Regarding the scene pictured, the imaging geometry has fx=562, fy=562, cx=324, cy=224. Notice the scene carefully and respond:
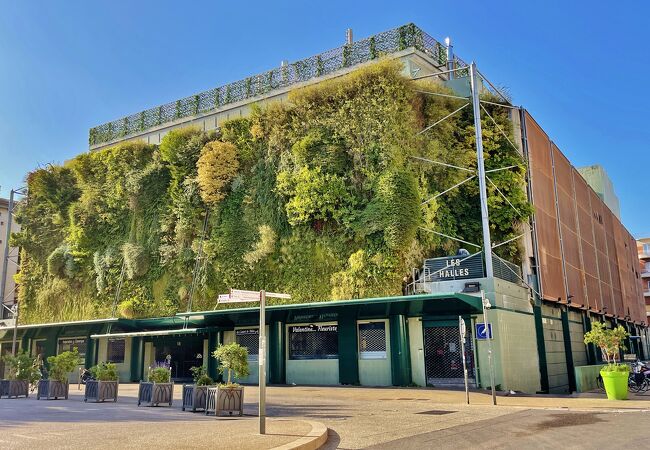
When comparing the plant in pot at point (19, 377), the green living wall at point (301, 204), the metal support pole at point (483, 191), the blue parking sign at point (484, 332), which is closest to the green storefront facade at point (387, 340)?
the metal support pole at point (483, 191)

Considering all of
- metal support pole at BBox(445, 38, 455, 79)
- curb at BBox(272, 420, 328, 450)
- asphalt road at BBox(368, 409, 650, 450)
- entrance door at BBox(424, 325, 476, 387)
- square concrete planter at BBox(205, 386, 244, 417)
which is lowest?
asphalt road at BBox(368, 409, 650, 450)

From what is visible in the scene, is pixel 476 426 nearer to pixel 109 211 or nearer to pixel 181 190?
pixel 181 190

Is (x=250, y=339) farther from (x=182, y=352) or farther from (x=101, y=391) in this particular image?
(x=101, y=391)

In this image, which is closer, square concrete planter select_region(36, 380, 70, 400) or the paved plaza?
the paved plaza

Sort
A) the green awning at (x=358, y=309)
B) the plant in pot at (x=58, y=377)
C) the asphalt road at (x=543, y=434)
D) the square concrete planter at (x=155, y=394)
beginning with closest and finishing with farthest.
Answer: the asphalt road at (x=543, y=434) → the square concrete planter at (x=155, y=394) → the plant in pot at (x=58, y=377) → the green awning at (x=358, y=309)

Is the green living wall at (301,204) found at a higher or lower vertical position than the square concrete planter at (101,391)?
higher

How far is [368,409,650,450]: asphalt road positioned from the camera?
9273mm

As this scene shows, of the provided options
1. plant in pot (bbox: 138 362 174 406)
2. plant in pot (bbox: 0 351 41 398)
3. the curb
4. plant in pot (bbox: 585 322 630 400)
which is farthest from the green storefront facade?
the curb

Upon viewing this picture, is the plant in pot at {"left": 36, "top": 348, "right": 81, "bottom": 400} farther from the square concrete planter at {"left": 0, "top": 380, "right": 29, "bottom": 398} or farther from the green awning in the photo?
the green awning

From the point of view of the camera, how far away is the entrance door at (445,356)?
21.8m

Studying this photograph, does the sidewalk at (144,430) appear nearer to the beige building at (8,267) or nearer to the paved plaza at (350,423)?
the paved plaza at (350,423)

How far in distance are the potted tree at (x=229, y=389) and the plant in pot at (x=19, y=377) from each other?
1074 cm

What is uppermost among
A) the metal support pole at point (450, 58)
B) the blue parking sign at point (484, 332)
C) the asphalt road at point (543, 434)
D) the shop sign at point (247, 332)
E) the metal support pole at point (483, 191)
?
the metal support pole at point (450, 58)

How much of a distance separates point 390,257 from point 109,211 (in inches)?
765
